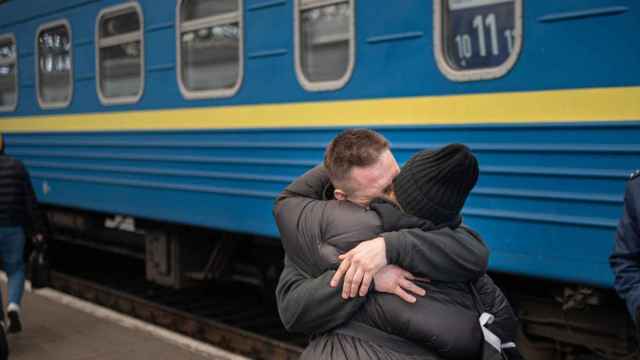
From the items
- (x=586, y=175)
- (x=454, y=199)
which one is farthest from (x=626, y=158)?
(x=454, y=199)

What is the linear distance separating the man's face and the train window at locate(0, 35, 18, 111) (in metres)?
7.54

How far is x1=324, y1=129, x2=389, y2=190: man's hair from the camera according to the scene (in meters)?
2.00

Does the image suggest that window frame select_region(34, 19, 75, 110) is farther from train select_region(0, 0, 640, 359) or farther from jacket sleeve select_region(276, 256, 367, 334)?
jacket sleeve select_region(276, 256, 367, 334)

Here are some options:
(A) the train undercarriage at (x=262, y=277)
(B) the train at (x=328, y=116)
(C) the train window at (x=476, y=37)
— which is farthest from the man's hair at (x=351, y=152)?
(A) the train undercarriage at (x=262, y=277)

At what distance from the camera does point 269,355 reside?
18.7 feet

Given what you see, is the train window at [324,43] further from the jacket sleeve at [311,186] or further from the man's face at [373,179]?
the man's face at [373,179]

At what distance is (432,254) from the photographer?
1926mm

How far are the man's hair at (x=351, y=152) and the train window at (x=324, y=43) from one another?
2.78 m

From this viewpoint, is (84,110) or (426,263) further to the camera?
(84,110)

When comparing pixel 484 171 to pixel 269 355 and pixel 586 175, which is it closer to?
pixel 586 175

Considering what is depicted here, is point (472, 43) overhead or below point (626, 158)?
overhead

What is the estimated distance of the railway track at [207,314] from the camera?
5938mm

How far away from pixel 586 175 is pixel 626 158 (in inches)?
7.7

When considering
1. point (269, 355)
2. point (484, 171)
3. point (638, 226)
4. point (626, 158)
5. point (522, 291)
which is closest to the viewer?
point (638, 226)
